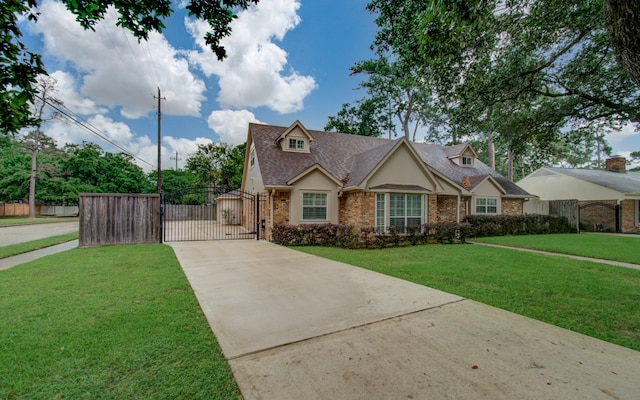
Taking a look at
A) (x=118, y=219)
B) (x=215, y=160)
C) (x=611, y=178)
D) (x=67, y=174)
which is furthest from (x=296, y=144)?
(x=67, y=174)

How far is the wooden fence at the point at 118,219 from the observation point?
10.8 meters

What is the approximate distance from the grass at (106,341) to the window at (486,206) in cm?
1803

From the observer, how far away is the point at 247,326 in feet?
12.8

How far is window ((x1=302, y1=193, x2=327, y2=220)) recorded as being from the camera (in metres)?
14.0

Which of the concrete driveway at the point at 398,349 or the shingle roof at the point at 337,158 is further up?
the shingle roof at the point at 337,158

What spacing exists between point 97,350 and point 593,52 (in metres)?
17.7

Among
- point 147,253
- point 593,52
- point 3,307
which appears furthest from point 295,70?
point 3,307

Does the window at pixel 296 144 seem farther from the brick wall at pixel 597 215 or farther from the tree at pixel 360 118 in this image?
the brick wall at pixel 597 215

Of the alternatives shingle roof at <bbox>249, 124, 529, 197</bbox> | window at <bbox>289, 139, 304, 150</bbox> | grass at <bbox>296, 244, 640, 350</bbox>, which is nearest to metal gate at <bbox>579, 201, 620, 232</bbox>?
shingle roof at <bbox>249, 124, 529, 197</bbox>

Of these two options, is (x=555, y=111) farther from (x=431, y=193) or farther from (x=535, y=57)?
(x=431, y=193)

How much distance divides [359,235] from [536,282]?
20.3ft

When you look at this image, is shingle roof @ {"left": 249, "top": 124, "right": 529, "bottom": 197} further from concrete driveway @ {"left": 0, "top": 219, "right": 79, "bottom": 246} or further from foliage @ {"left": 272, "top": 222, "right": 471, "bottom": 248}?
concrete driveway @ {"left": 0, "top": 219, "right": 79, "bottom": 246}

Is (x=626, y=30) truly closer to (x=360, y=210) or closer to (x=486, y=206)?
(x=360, y=210)

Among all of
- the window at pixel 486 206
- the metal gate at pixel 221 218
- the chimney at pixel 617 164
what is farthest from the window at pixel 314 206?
the chimney at pixel 617 164
